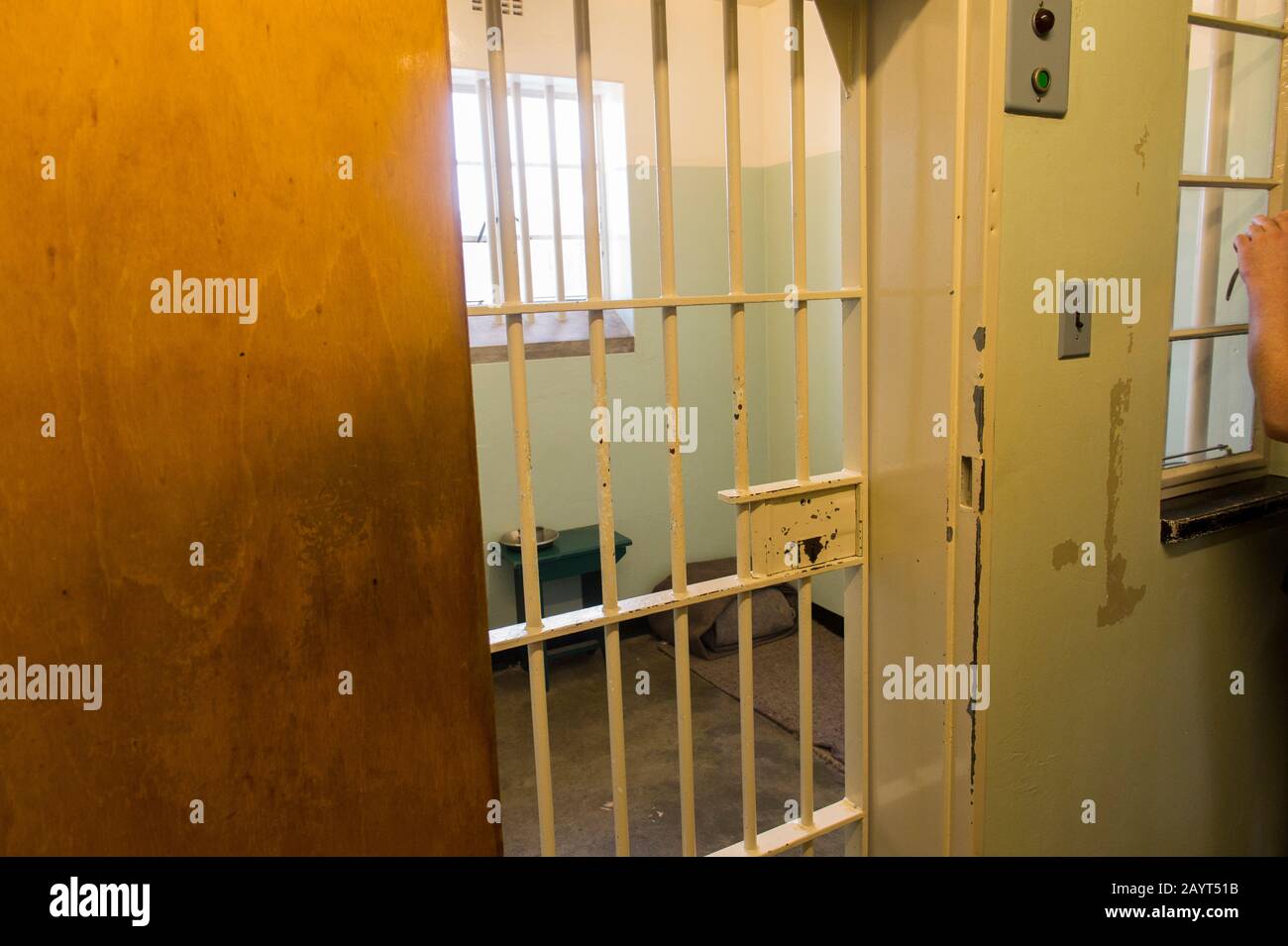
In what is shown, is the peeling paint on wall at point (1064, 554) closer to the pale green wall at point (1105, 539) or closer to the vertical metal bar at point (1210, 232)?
the pale green wall at point (1105, 539)

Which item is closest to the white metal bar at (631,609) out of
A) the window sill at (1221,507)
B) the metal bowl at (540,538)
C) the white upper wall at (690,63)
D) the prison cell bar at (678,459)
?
the prison cell bar at (678,459)

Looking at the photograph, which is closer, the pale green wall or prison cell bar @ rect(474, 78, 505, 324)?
the pale green wall

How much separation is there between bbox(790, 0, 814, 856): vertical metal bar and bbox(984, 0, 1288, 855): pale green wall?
30 cm

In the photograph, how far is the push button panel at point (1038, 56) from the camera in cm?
120

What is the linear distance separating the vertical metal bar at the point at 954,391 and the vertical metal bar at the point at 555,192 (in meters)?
2.52

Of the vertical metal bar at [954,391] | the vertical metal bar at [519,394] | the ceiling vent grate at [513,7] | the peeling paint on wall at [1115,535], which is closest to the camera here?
the vertical metal bar at [519,394]

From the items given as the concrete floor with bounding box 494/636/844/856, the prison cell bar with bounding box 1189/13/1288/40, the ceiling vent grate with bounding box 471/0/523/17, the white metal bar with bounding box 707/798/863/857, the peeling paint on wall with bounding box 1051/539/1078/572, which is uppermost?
the ceiling vent grate with bounding box 471/0/523/17

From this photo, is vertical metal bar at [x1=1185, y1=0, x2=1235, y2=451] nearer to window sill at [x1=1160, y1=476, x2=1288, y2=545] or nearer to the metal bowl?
window sill at [x1=1160, y1=476, x2=1288, y2=545]

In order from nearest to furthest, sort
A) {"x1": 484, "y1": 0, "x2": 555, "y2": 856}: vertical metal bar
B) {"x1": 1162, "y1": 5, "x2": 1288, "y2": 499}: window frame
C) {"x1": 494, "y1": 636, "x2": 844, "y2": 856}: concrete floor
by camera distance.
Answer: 1. {"x1": 484, "y1": 0, "x2": 555, "y2": 856}: vertical metal bar
2. {"x1": 1162, "y1": 5, "x2": 1288, "y2": 499}: window frame
3. {"x1": 494, "y1": 636, "x2": 844, "y2": 856}: concrete floor

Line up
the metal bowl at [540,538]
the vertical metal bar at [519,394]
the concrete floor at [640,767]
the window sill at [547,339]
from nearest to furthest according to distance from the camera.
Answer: the vertical metal bar at [519,394], the concrete floor at [640,767], the window sill at [547,339], the metal bowl at [540,538]

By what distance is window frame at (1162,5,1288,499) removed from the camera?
5.12 feet

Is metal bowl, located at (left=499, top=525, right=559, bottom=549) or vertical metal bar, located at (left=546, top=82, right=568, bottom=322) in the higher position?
vertical metal bar, located at (left=546, top=82, right=568, bottom=322)

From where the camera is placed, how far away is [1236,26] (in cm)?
153

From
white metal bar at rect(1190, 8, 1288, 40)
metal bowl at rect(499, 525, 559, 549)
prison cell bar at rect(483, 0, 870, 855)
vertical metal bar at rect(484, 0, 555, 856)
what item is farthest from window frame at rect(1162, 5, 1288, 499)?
metal bowl at rect(499, 525, 559, 549)
